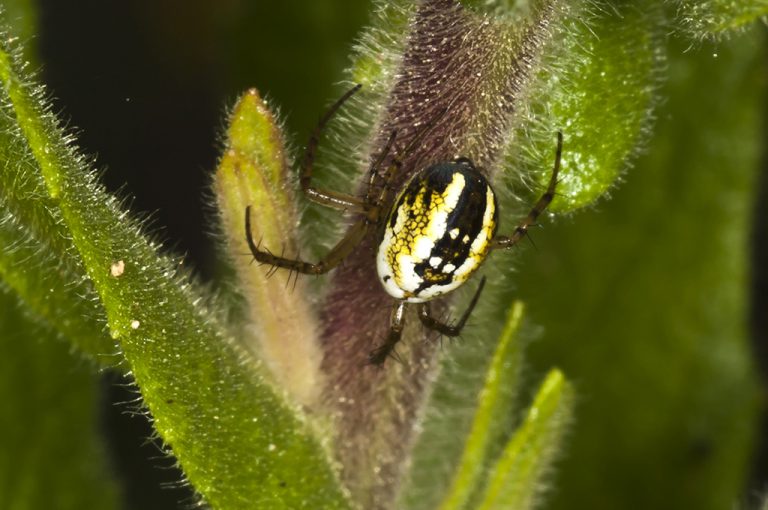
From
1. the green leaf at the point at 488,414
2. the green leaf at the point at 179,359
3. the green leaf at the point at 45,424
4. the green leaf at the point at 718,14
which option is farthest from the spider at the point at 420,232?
the green leaf at the point at 45,424

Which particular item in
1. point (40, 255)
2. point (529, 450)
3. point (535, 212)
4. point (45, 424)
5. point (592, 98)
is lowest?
point (45, 424)

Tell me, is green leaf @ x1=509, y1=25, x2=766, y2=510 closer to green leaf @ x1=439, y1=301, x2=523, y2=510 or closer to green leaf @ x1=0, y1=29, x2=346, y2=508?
green leaf @ x1=439, y1=301, x2=523, y2=510

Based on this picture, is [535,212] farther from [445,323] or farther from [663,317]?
[663,317]

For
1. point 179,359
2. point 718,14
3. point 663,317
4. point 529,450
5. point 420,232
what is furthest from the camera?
point 663,317

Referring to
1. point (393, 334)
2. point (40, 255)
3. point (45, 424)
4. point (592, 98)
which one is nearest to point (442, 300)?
point (393, 334)

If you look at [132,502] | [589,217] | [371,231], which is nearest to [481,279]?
[371,231]

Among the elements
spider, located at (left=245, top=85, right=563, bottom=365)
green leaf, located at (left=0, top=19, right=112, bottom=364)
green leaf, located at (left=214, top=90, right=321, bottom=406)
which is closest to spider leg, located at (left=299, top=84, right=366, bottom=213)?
spider, located at (left=245, top=85, right=563, bottom=365)
